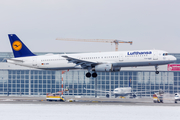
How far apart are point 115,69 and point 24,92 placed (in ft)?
162

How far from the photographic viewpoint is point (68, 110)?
5938 centimetres

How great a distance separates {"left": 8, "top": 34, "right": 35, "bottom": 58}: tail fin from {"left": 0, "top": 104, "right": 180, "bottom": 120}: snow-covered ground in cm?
1111

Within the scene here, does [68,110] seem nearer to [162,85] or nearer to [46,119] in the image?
[46,119]

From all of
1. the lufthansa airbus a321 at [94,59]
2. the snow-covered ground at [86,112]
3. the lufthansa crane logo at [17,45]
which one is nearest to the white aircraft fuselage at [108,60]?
the lufthansa airbus a321 at [94,59]

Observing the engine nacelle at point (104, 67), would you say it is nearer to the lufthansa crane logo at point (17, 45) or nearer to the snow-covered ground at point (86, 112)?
the snow-covered ground at point (86, 112)

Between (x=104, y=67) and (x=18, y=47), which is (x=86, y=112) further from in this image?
(x=18, y=47)

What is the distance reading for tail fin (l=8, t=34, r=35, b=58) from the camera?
69312mm

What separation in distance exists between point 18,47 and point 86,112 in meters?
23.0

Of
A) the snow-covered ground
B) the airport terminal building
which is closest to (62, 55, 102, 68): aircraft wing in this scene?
the snow-covered ground

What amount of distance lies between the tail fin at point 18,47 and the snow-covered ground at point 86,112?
11.1 meters

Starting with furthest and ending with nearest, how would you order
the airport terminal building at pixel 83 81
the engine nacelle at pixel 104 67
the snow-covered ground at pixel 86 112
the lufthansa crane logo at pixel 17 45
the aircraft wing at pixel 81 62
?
the airport terminal building at pixel 83 81
the lufthansa crane logo at pixel 17 45
the aircraft wing at pixel 81 62
the engine nacelle at pixel 104 67
the snow-covered ground at pixel 86 112

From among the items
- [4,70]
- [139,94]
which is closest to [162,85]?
[139,94]

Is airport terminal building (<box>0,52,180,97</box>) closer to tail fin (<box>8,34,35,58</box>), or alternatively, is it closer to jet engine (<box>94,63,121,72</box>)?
tail fin (<box>8,34,35,58</box>)

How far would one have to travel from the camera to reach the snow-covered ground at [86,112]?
53.2m
